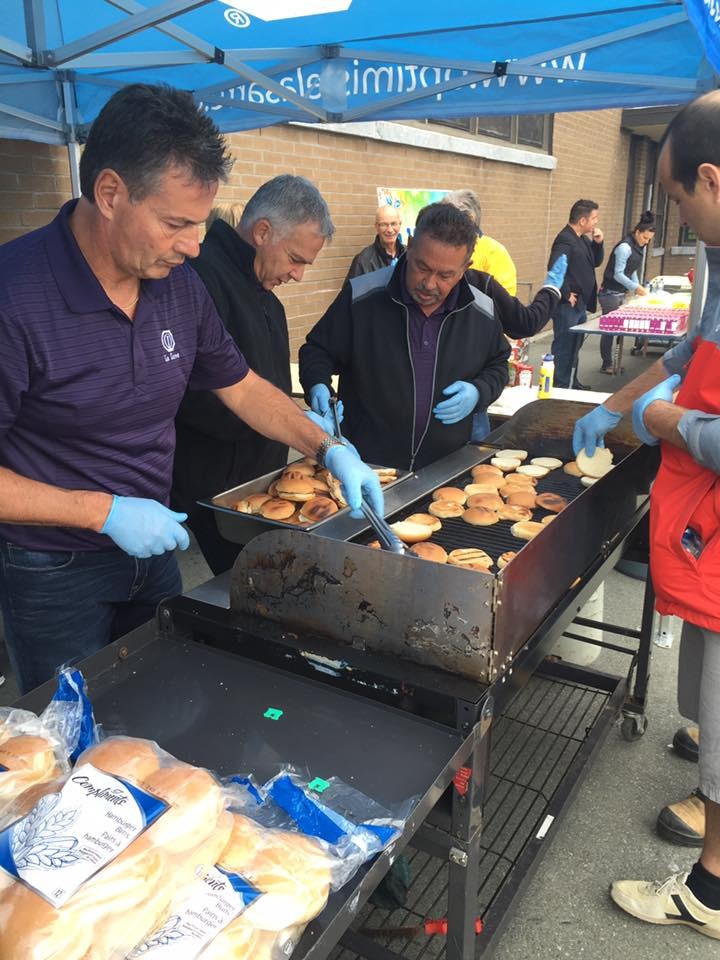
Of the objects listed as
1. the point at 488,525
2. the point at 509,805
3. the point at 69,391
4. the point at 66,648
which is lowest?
the point at 509,805

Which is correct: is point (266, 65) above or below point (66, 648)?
above

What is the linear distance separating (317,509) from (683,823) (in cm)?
178

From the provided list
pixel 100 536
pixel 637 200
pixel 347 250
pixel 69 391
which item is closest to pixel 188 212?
pixel 69 391

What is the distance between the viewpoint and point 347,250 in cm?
835

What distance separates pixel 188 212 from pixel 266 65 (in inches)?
119

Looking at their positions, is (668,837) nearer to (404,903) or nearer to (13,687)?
(404,903)

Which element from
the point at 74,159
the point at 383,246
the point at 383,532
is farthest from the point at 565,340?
the point at 383,532

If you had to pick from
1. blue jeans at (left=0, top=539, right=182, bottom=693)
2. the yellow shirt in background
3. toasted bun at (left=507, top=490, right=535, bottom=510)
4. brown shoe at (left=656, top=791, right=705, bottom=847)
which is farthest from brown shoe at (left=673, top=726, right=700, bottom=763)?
the yellow shirt in background

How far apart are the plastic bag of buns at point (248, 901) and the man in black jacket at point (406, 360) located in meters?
2.15

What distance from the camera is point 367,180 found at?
334 inches

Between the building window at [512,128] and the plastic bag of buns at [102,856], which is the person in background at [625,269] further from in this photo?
the plastic bag of buns at [102,856]

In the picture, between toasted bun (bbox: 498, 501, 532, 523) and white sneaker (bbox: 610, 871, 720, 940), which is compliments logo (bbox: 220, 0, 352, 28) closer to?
toasted bun (bbox: 498, 501, 532, 523)

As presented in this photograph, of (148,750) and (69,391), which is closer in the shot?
(148,750)

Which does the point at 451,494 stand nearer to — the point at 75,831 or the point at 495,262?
the point at 75,831
